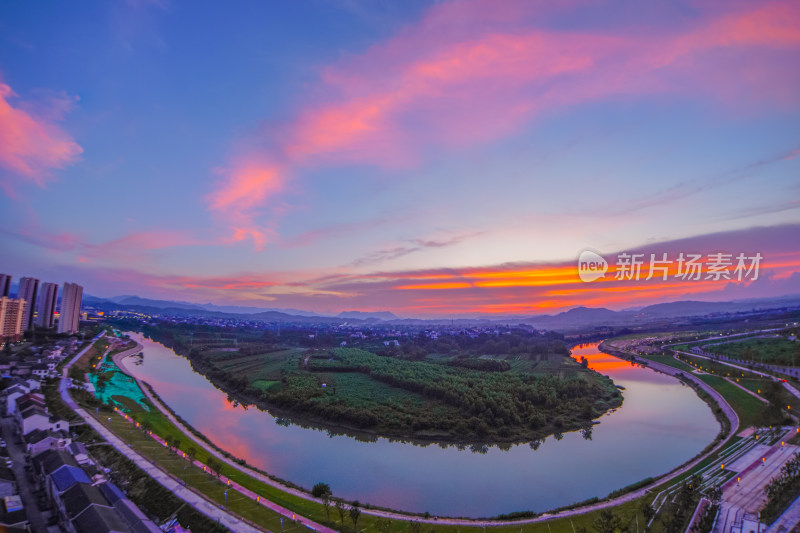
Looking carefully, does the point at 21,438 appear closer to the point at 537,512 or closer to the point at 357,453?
the point at 357,453

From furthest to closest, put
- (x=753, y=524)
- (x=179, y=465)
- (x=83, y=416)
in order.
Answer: (x=83, y=416) → (x=179, y=465) → (x=753, y=524)

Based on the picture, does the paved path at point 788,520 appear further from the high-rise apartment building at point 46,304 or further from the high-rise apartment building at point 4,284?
the high-rise apartment building at point 46,304

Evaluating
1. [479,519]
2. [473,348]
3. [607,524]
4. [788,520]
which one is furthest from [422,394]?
[473,348]

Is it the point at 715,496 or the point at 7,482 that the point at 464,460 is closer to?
the point at 715,496

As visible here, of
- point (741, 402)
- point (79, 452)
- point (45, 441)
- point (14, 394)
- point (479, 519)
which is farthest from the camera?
point (741, 402)

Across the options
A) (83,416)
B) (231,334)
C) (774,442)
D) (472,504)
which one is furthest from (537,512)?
(231,334)

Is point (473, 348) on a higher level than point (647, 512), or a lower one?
lower
